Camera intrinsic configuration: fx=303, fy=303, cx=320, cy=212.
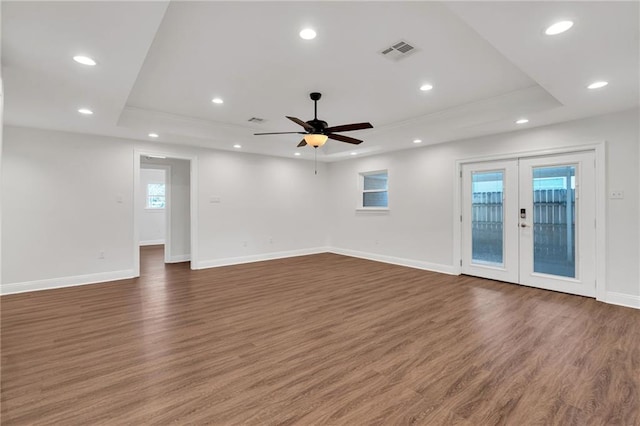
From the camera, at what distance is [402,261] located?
6559 millimetres

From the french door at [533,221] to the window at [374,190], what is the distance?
76.8 inches

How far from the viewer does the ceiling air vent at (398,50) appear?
274 cm

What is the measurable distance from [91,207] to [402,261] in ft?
19.6

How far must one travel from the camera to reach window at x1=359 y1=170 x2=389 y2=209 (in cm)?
720

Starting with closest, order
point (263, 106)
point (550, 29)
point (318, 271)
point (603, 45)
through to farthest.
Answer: point (550, 29), point (603, 45), point (263, 106), point (318, 271)

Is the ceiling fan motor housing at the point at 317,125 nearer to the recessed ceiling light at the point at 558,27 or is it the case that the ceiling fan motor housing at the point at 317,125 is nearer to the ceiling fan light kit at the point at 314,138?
the ceiling fan light kit at the point at 314,138

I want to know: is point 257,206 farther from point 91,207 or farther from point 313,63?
point 313,63

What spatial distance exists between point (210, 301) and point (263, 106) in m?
2.89

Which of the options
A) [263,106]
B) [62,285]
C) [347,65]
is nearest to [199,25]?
[347,65]

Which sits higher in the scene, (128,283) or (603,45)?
(603,45)

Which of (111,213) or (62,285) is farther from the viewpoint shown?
(111,213)

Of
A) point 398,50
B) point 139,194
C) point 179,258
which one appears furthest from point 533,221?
point 179,258

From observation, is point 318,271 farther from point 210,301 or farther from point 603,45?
point 603,45

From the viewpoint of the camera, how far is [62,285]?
194 inches
